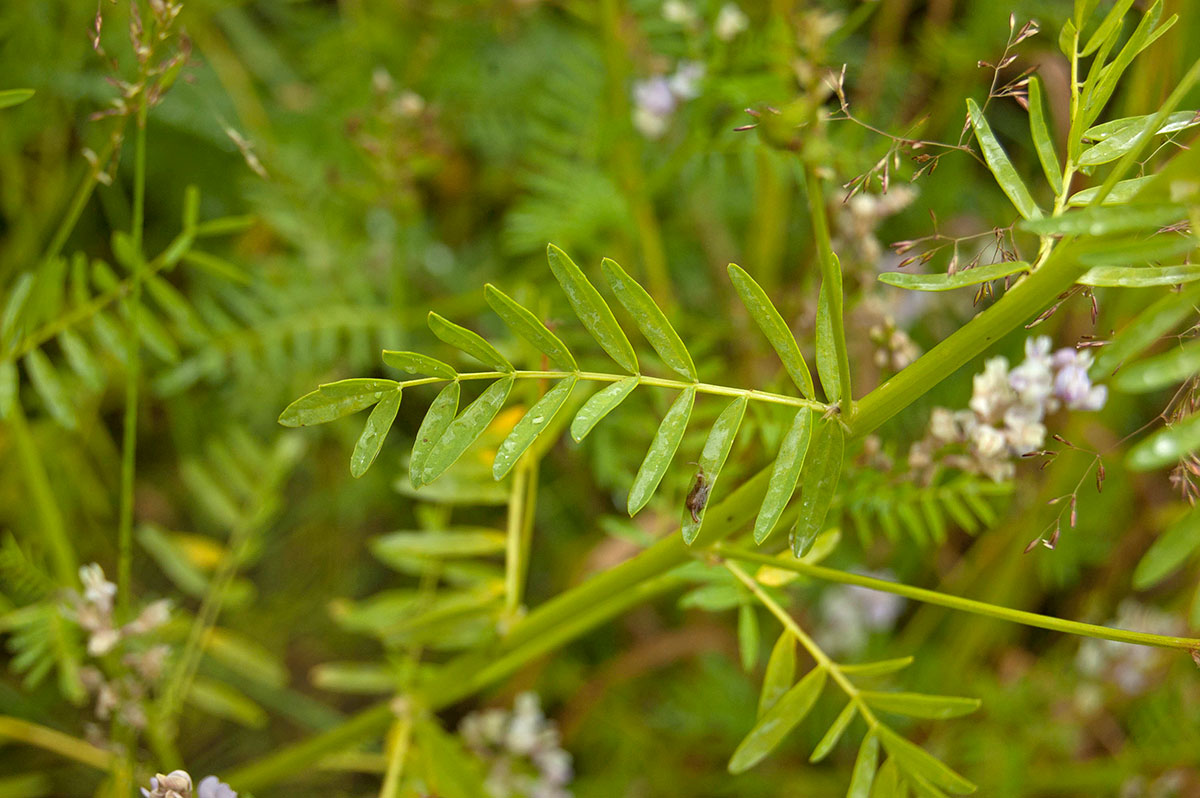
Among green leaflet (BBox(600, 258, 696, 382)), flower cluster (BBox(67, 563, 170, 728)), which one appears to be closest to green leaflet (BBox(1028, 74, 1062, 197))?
green leaflet (BBox(600, 258, 696, 382))

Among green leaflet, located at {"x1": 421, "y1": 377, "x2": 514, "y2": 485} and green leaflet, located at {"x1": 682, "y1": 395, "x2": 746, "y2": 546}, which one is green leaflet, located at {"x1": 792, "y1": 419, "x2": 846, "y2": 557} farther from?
green leaflet, located at {"x1": 421, "y1": 377, "x2": 514, "y2": 485}

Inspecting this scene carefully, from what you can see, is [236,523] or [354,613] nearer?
[354,613]

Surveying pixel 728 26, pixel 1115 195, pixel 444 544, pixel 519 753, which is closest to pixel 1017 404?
pixel 1115 195

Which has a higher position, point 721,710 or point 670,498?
point 670,498

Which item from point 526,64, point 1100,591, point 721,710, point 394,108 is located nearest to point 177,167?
point 394,108

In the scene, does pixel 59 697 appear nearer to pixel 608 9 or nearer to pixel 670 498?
pixel 670 498

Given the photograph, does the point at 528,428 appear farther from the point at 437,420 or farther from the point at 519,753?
the point at 519,753
